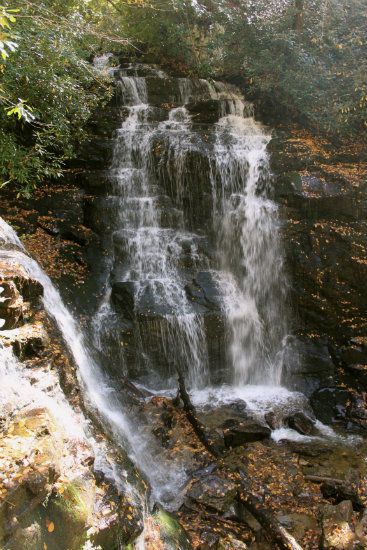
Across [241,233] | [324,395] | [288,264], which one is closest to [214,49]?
[241,233]

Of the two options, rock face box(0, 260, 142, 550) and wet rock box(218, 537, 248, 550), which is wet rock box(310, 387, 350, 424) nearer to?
wet rock box(218, 537, 248, 550)

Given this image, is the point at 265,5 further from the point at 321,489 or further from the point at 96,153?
the point at 321,489

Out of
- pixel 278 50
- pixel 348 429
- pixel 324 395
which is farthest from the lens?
pixel 278 50

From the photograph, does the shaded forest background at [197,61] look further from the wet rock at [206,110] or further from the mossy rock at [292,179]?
the mossy rock at [292,179]

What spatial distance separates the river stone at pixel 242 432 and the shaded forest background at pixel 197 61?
6.46 metres

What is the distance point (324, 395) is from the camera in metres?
7.68

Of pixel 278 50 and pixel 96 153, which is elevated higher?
pixel 278 50

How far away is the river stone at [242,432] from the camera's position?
6.11m

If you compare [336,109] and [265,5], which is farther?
[265,5]

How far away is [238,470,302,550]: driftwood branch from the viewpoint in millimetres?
4297

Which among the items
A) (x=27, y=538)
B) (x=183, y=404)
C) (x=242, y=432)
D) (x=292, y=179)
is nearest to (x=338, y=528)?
(x=242, y=432)

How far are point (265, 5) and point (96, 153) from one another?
826 centimetres

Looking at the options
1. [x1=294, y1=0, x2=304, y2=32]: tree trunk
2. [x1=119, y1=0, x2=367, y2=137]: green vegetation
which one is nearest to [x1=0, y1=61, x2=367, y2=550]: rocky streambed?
[x1=119, y1=0, x2=367, y2=137]: green vegetation

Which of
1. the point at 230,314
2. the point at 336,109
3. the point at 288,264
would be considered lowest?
the point at 230,314
